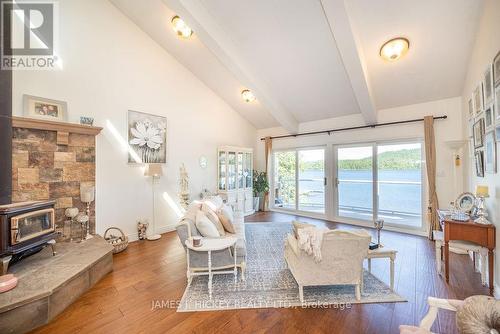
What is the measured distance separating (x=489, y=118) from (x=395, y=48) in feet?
5.41

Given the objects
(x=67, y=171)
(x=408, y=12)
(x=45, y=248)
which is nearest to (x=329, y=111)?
(x=408, y=12)

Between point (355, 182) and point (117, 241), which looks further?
point (355, 182)

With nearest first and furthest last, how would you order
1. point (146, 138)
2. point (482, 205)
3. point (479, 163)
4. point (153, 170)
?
point (482, 205), point (479, 163), point (153, 170), point (146, 138)

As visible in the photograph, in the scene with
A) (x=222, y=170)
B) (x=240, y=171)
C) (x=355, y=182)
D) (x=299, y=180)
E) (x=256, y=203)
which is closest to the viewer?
(x=355, y=182)

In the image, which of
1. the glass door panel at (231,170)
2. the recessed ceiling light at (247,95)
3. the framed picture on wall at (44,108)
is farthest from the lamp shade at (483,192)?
the framed picture on wall at (44,108)

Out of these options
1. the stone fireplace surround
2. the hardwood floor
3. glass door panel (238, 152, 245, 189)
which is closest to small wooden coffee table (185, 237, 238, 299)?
the hardwood floor

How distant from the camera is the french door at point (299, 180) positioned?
586 centimetres

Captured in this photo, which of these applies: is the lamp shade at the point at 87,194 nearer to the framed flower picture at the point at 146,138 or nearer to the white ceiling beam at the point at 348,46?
the framed flower picture at the point at 146,138

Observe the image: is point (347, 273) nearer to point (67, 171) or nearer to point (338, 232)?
point (338, 232)

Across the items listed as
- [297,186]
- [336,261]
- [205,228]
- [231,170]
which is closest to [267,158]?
[297,186]

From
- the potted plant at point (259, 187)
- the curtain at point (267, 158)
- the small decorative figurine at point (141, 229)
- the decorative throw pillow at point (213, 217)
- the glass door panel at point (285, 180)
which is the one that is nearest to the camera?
the decorative throw pillow at point (213, 217)

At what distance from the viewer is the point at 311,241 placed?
2082 mm

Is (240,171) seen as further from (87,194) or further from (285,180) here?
(87,194)

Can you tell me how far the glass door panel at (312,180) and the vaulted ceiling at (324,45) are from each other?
4.77 feet
